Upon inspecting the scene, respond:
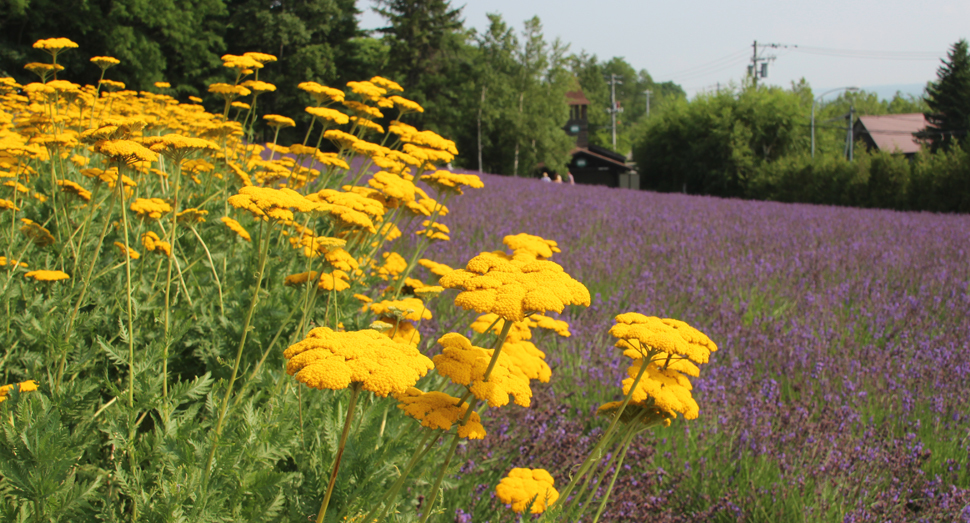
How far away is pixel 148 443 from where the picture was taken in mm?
1383

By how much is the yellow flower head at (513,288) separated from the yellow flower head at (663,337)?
0.12 metres

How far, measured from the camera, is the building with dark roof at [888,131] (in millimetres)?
41094

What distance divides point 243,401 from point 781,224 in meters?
8.68

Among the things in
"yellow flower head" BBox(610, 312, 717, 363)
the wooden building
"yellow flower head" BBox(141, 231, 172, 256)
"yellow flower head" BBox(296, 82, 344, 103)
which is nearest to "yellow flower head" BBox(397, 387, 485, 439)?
"yellow flower head" BBox(610, 312, 717, 363)

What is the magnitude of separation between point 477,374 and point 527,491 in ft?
2.05

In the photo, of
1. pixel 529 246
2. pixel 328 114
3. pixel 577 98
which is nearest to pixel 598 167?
pixel 577 98

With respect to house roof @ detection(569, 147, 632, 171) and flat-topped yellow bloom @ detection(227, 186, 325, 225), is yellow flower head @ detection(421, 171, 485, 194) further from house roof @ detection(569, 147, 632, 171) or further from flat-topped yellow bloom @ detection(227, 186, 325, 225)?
house roof @ detection(569, 147, 632, 171)

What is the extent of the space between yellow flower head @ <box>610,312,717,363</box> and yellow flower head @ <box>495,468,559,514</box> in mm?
497

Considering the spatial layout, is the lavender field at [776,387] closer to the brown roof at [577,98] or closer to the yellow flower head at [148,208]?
the yellow flower head at [148,208]

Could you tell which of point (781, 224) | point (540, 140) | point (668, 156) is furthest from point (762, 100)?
point (781, 224)

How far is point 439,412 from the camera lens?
99 cm

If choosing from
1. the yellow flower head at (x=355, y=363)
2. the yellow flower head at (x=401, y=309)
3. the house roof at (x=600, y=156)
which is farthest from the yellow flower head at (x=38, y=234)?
the house roof at (x=600, y=156)

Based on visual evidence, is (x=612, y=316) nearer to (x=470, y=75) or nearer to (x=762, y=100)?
(x=762, y=100)

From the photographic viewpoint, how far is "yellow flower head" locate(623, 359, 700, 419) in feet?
3.86
